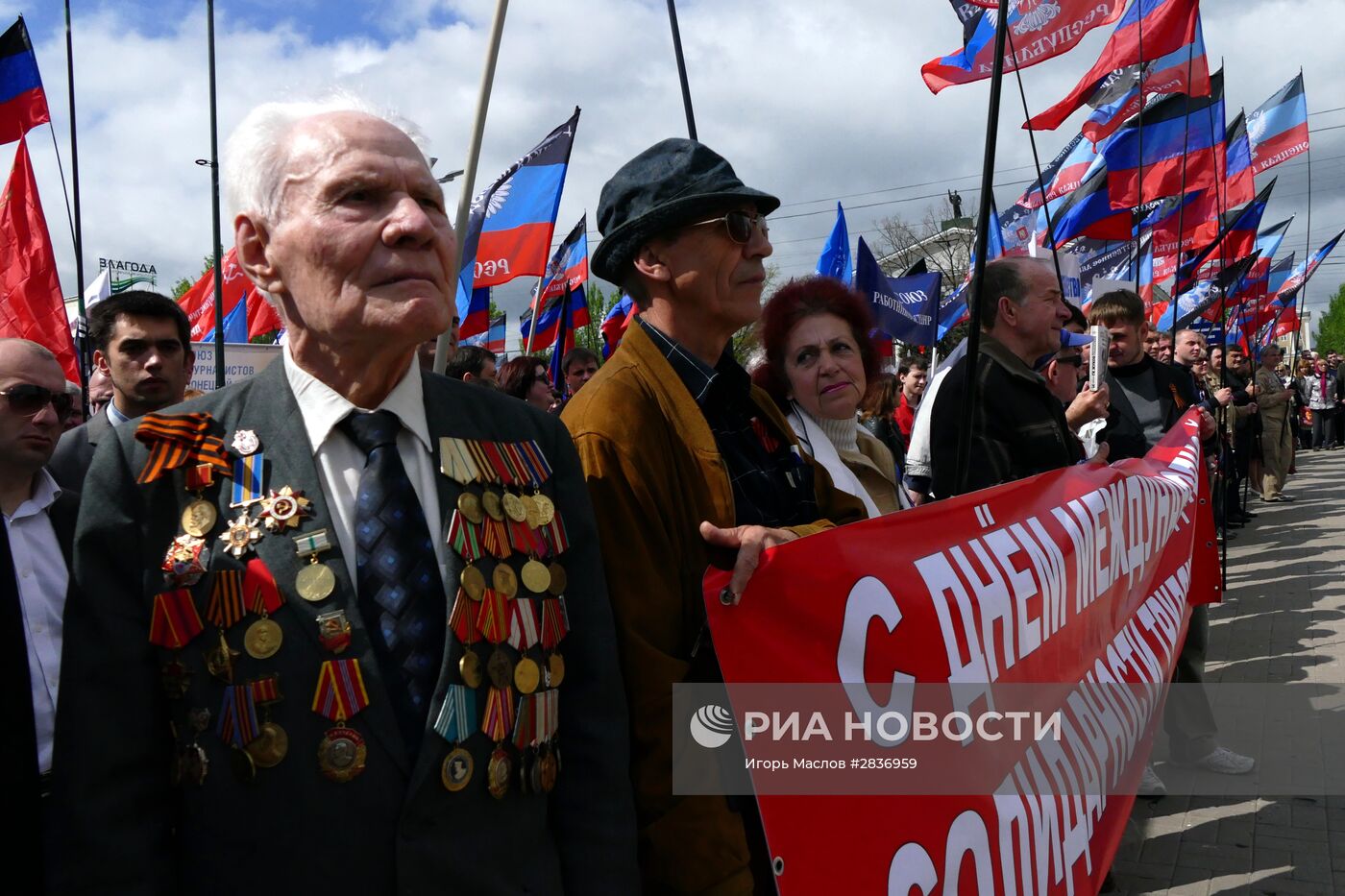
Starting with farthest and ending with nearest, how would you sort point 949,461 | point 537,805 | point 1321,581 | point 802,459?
1. point 1321,581
2. point 949,461
3. point 802,459
4. point 537,805

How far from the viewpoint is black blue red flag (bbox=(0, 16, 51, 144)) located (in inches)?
305

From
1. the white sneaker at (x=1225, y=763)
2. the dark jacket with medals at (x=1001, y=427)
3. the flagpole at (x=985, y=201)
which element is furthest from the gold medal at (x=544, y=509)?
the white sneaker at (x=1225, y=763)

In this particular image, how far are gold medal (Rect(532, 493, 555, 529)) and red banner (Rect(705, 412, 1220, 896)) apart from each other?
0.31 metres

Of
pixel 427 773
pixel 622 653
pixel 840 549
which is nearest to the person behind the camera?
pixel 427 773

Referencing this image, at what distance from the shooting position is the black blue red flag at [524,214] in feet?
28.8

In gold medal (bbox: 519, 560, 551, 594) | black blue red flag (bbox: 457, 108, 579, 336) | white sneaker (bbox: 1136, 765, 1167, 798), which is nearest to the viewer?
gold medal (bbox: 519, 560, 551, 594)

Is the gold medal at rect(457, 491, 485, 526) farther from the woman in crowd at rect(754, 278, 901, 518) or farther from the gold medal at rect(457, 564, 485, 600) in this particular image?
the woman in crowd at rect(754, 278, 901, 518)

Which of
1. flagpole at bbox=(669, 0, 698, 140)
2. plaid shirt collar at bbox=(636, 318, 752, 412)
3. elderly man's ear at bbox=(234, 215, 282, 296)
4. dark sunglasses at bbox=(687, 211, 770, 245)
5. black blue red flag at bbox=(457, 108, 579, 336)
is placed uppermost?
black blue red flag at bbox=(457, 108, 579, 336)

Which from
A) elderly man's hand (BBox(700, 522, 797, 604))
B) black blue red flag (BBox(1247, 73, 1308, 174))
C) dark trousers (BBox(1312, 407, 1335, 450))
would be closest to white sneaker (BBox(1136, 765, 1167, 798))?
elderly man's hand (BBox(700, 522, 797, 604))

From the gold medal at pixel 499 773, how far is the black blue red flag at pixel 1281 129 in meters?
16.9

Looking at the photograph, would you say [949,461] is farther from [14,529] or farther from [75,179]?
[75,179]

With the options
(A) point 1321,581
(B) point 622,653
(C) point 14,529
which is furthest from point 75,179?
(A) point 1321,581

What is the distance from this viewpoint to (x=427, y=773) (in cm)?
144

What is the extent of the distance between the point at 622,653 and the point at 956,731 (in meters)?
0.76
